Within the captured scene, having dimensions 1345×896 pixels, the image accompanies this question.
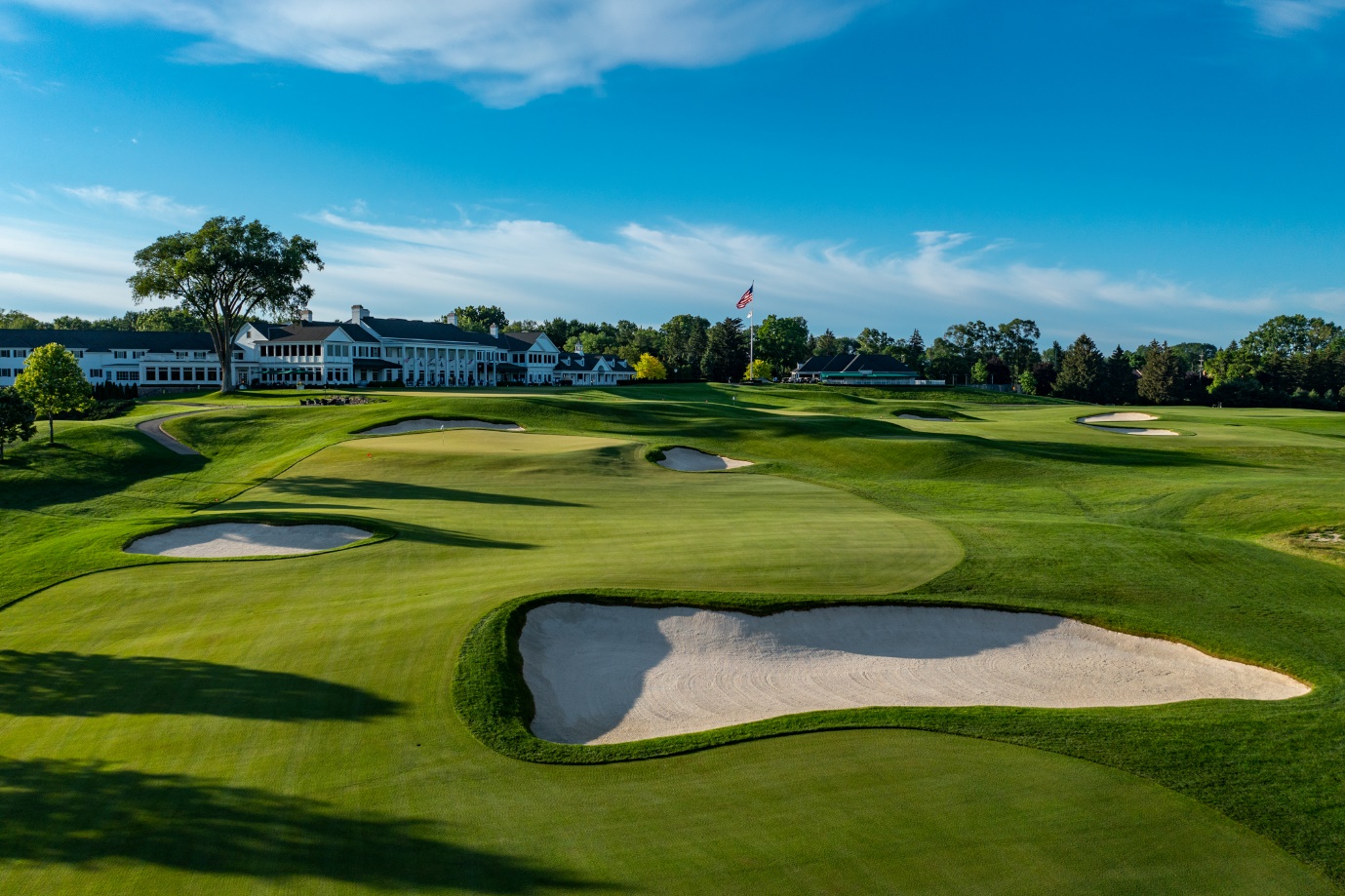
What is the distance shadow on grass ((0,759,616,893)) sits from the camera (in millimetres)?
7848

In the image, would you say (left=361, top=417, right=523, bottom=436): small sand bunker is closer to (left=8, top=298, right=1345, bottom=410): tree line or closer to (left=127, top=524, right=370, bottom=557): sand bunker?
(left=127, top=524, right=370, bottom=557): sand bunker

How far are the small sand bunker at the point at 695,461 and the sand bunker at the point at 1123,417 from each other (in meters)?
39.3

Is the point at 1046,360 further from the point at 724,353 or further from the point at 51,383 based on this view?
the point at 51,383

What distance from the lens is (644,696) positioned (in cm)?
1334

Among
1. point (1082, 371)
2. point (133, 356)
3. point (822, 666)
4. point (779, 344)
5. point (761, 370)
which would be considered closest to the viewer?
point (822, 666)

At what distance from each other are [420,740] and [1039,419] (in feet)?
204

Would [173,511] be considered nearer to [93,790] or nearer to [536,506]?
[536,506]

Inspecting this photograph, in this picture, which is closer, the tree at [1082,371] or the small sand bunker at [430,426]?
the small sand bunker at [430,426]

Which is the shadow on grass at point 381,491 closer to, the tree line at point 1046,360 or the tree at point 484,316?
the tree line at point 1046,360

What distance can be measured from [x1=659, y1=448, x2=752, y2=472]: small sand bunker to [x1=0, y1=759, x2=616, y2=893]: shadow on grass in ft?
85.7

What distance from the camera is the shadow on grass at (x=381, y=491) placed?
2672 centimetres

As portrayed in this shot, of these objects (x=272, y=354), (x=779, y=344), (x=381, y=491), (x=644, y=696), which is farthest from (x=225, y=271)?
(x=779, y=344)

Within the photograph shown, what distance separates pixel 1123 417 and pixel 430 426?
5340cm

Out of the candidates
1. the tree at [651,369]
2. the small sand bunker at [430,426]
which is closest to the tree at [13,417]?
the small sand bunker at [430,426]
